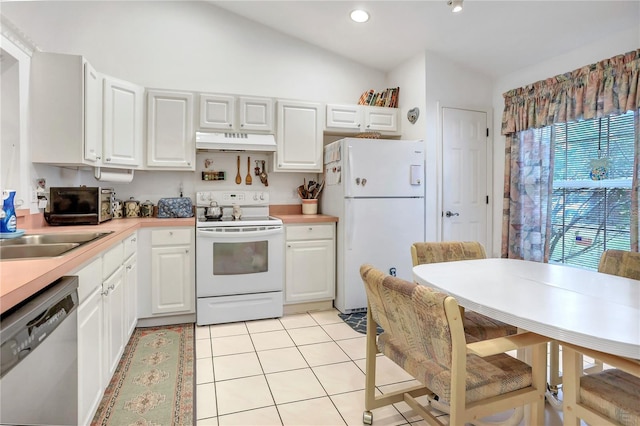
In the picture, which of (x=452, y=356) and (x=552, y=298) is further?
(x=552, y=298)

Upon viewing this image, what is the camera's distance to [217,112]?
3.51 metres

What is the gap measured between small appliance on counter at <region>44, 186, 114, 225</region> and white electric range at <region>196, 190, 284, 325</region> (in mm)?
780

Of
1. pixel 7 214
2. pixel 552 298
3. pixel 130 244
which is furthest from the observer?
pixel 130 244

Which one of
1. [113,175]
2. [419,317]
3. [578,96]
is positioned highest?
[578,96]

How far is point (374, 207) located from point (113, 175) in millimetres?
2362

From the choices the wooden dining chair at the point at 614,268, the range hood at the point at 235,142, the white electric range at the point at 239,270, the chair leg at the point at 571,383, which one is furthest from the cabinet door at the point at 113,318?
the wooden dining chair at the point at 614,268

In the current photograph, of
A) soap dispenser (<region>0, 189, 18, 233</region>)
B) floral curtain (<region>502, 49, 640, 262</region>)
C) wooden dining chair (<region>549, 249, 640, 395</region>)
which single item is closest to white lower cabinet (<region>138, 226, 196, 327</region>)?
soap dispenser (<region>0, 189, 18, 233</region>)

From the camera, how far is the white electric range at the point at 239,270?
317cm

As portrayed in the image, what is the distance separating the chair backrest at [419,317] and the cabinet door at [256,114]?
2.44 metres

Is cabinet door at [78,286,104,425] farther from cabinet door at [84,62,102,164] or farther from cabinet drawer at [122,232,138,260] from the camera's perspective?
cabinet door at [84,62,102,164]

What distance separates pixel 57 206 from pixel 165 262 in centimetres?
89

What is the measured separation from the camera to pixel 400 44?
364 cm

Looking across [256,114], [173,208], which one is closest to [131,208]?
[173,208]

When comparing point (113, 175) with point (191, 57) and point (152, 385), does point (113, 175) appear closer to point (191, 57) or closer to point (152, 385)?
point (191, 57)
